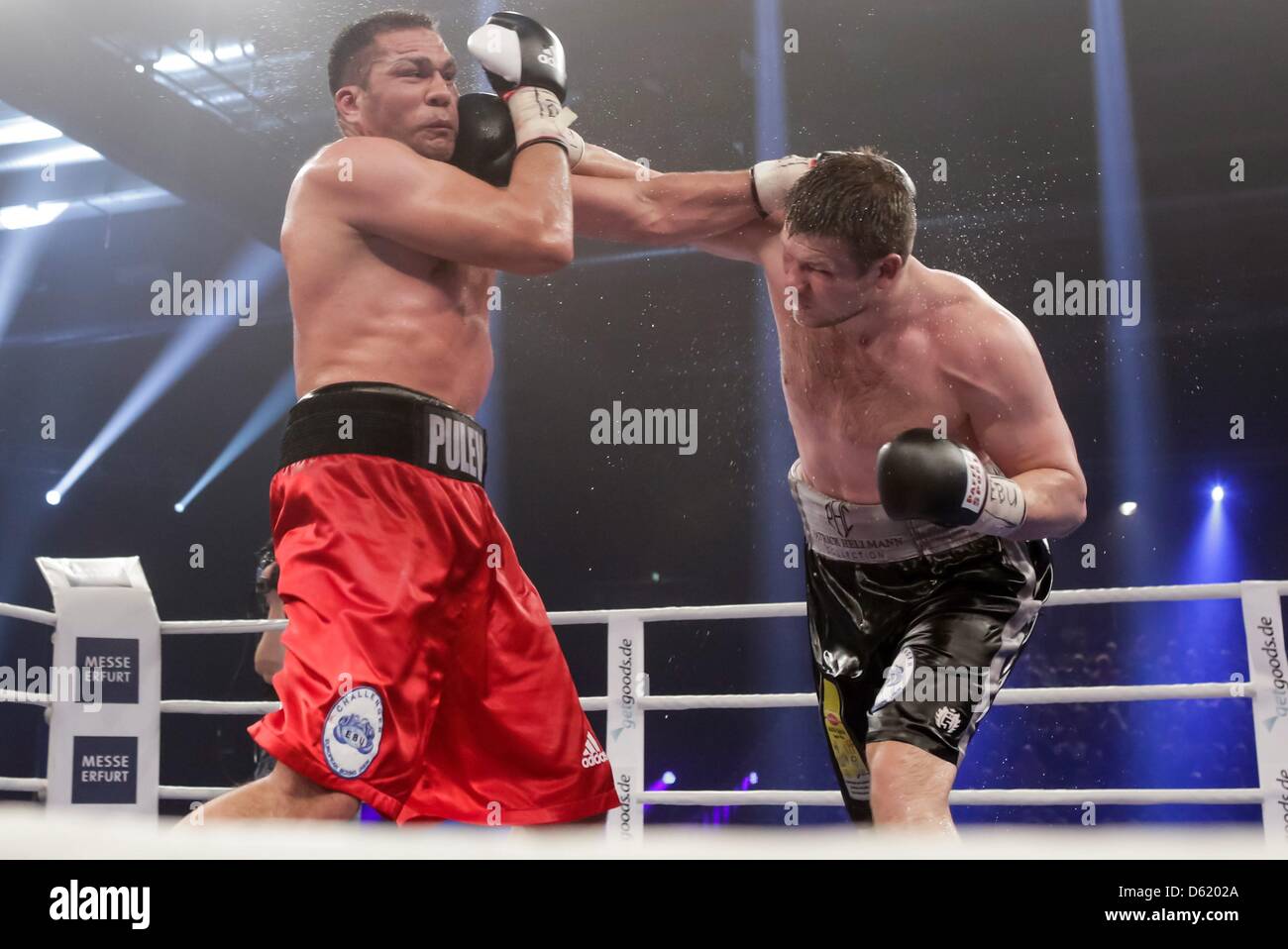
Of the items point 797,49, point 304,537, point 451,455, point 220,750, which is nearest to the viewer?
point 304,537

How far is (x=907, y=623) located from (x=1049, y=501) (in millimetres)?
249

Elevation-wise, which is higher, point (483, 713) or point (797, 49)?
point (797, 49)

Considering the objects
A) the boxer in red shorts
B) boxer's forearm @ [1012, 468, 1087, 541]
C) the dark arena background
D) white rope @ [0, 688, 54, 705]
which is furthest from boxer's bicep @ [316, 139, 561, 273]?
the dark arena background

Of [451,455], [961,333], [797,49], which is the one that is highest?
[797,49]

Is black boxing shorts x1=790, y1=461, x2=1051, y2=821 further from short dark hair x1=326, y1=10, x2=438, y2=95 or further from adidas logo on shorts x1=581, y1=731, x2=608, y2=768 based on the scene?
short dark hair x1=326, y1=10, x2=438, y2=95

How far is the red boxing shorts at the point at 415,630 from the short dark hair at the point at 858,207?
0.52m

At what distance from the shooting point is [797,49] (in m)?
4.33

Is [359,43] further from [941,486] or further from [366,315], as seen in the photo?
[941,486]

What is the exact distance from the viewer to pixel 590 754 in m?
1.51
